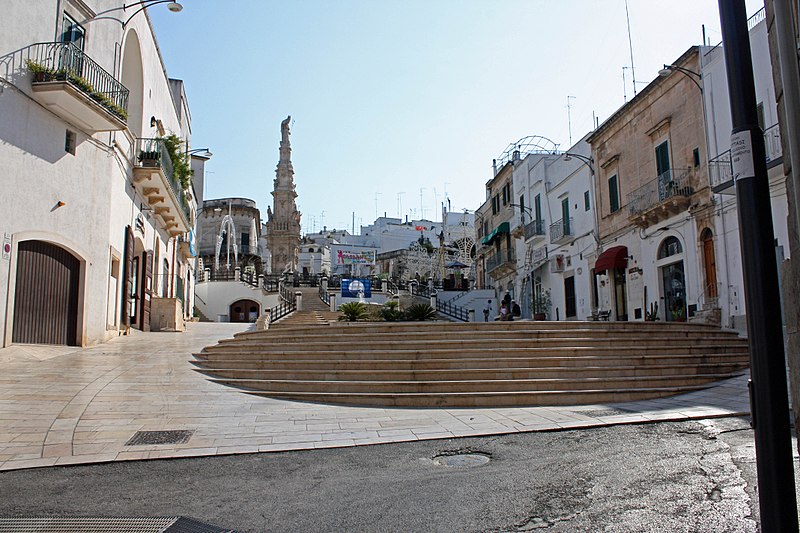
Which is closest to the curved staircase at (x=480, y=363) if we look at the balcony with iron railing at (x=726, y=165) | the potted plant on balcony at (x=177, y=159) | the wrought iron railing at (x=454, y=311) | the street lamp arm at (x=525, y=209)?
the balcony with iron railing at (x=726, y=165)

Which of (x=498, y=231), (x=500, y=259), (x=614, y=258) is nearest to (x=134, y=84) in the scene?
(x=614, y=258)

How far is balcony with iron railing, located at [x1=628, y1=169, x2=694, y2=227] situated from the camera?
19.7 meters

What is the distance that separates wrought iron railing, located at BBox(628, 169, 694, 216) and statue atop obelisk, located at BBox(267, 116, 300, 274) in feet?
112

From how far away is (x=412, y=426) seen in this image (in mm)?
8102

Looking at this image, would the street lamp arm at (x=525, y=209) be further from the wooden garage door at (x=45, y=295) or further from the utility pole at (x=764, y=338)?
the utility pole at (x=764, y=338)

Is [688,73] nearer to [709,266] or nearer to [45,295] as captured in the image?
[709,266]

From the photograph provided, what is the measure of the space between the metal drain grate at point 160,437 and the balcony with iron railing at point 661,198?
669 inches

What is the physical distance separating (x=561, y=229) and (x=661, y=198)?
27.6ft

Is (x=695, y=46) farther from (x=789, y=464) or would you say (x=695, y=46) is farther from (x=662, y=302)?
(x=789, y=464)

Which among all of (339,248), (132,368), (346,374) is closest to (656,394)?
(346,374)

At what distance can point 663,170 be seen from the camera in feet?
69.6

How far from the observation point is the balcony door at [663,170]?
808 inches

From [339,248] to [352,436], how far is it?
255 feet

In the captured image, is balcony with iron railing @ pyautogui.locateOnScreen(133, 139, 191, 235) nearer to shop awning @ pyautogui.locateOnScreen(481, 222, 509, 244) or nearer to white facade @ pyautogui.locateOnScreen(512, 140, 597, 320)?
white facade @ pyautogui.locateOnScreen(512, 140, 597, 320)
